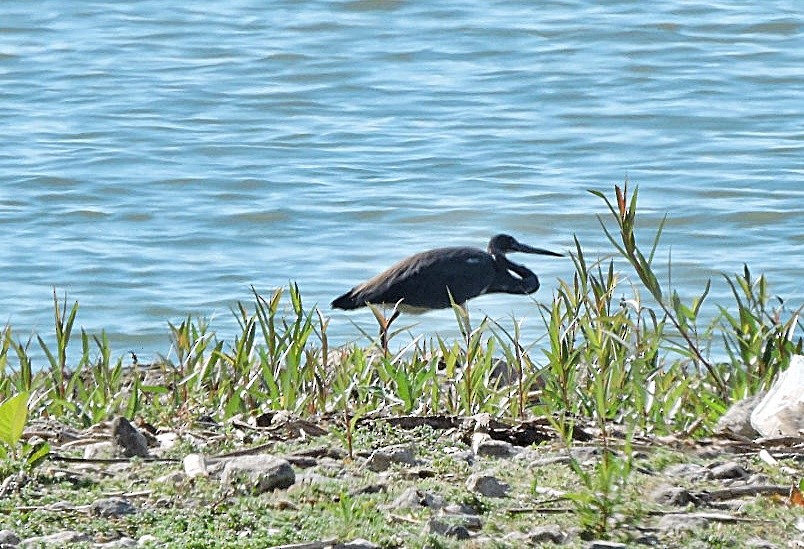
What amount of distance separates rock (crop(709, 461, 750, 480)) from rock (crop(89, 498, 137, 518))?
4.67 feet

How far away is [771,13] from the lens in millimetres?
19828

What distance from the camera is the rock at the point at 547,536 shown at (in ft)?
10.9

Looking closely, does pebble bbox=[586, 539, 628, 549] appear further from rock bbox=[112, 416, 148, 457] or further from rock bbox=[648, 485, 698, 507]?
rock bbox=[112, 416, 148, 457]

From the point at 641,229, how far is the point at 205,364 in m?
7.13

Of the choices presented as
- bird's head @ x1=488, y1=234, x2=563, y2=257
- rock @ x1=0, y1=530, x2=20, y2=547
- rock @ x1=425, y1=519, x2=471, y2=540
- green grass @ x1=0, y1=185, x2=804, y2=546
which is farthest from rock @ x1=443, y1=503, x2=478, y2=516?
bird's head @ x1=488, y1=234, x2=563, y2=257

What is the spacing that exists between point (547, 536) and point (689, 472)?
0.67 meters

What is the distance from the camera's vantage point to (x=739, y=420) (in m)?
4.46

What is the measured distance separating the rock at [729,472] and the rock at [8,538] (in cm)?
168

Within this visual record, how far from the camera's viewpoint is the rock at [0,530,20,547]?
328 cm

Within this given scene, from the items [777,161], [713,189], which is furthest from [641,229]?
[777,161]

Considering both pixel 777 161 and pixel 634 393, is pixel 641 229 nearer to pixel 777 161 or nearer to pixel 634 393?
pixel 777 161

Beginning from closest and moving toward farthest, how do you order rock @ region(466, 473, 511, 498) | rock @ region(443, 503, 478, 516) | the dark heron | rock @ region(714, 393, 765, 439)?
rock @ region(443, 503, 478, 516)
rock @ region(466, 473, 511, 498)
rock @ region(714, 393, 765, 439)
the dark heron

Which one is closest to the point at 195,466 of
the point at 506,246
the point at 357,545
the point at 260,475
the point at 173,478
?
the point at 173,478

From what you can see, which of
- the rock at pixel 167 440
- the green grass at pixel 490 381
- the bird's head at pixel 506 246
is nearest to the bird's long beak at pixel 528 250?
the bird's head at pixel 506 246
